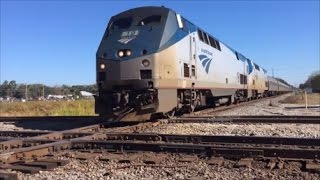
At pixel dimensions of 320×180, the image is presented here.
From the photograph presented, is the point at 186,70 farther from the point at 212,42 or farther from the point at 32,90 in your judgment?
the point at 32,90

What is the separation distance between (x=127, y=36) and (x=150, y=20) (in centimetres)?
105

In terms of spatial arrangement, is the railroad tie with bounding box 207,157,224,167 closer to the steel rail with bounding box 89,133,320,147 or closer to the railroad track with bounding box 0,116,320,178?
the railroad track with bounding box 0,116,320,178

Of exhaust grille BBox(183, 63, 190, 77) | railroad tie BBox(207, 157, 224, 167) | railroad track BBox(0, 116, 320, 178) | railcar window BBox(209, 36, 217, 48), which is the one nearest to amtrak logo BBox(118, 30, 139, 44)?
exhaust grille BBox(183, 63, 190, 77)

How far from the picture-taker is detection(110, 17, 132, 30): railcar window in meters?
14.4

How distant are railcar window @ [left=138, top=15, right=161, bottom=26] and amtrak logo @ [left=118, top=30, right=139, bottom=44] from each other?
0.55 m

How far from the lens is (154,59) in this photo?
13.0 meters

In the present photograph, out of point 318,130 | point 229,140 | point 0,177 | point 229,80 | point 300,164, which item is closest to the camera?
point 0,177

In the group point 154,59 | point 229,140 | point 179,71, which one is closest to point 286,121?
point 179,71

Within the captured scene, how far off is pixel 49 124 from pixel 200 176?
11.3 metres

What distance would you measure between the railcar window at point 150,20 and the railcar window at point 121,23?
0.43 metres

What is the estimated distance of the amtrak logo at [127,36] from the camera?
1350 cm

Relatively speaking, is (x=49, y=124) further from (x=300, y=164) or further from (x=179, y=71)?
(x=300, y=164)

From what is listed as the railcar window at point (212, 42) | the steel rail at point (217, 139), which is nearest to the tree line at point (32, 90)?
the railcar window at point (212, 42)

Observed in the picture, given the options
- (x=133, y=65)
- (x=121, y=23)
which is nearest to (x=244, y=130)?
(x=133, y=65)
